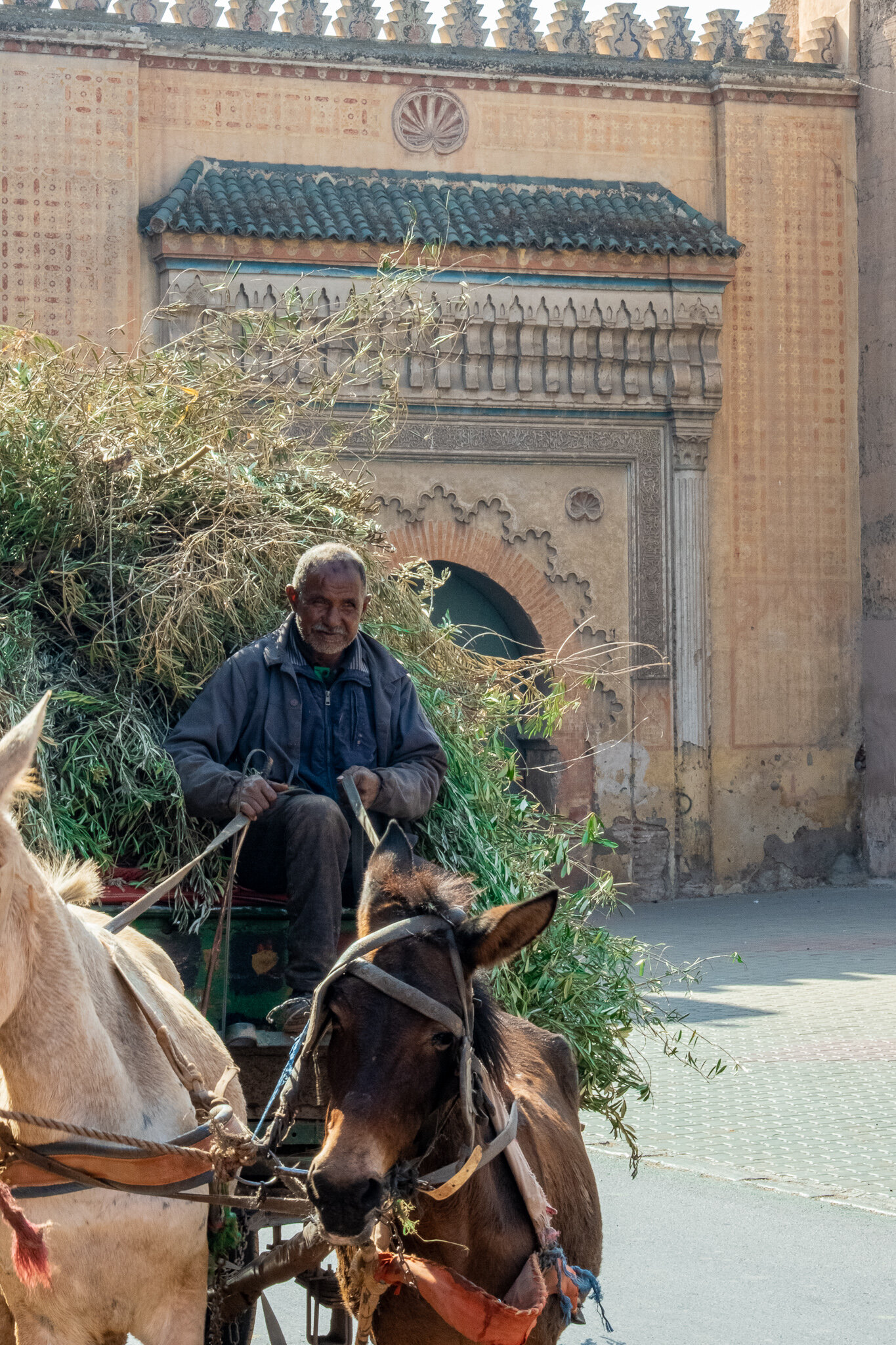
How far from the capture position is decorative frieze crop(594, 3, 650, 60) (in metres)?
14.5

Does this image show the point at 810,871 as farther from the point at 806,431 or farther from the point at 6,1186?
the point at 6,1186

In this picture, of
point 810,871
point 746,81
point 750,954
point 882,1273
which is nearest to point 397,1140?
point 882,1273

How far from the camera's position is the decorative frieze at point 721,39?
1476 centimetres

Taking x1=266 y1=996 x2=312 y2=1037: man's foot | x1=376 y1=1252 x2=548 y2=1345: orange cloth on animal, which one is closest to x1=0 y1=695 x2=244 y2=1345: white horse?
x1=266 y1=996 x2=312 y2=1037: man's foot

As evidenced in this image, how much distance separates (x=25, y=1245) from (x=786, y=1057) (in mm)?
6346

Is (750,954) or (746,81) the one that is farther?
(746,81)

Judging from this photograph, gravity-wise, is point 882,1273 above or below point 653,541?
below

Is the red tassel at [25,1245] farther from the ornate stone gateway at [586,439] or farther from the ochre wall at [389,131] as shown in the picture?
the ochre wall at [389,131]

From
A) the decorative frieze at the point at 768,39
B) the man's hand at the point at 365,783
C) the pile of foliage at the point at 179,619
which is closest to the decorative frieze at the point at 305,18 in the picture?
the decorative frieze at the point at 768,39

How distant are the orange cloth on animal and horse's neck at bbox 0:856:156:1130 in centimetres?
54

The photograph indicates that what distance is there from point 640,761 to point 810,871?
2.03 metres

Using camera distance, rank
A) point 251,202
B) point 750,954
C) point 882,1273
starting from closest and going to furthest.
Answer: point 882,1273 → point 750,954 → point 251,202

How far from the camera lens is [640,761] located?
46.6 ft

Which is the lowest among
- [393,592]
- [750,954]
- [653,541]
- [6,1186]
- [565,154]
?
[750,954]
